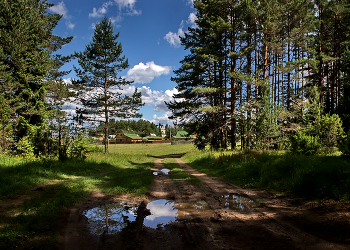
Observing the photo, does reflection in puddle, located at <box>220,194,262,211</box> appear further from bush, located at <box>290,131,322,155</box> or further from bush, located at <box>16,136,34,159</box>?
bush, located at <box>16,136,34,159</box>

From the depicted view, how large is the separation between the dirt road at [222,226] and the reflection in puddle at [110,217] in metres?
0.08

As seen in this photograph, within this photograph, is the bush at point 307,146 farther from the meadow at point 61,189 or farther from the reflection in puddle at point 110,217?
the reflection in puddle at point 110,217

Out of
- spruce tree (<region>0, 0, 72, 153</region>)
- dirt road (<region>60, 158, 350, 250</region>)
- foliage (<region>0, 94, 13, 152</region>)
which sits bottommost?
dirt road (<region>60, 158, 350, 250</region>)

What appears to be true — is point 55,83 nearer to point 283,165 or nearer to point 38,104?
point 38,104

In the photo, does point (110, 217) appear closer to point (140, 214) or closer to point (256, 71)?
point (140, 214)

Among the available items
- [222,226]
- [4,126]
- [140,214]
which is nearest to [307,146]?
[222,226]

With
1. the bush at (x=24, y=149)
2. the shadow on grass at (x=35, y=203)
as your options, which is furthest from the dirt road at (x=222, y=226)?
the bush at (x=24, y=149)

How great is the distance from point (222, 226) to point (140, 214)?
6.64 ft

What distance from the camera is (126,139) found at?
307 ft

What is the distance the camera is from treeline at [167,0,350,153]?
15.3 meters

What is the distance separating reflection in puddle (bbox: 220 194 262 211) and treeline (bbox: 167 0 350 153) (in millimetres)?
9177

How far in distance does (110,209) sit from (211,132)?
17.8 meters

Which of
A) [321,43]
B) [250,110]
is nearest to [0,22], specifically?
[250,110]

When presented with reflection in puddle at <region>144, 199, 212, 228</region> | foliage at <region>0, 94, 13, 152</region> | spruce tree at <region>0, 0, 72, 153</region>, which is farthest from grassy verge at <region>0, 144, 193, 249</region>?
spruce tree at <region>0, 0, 72, 153</region>
